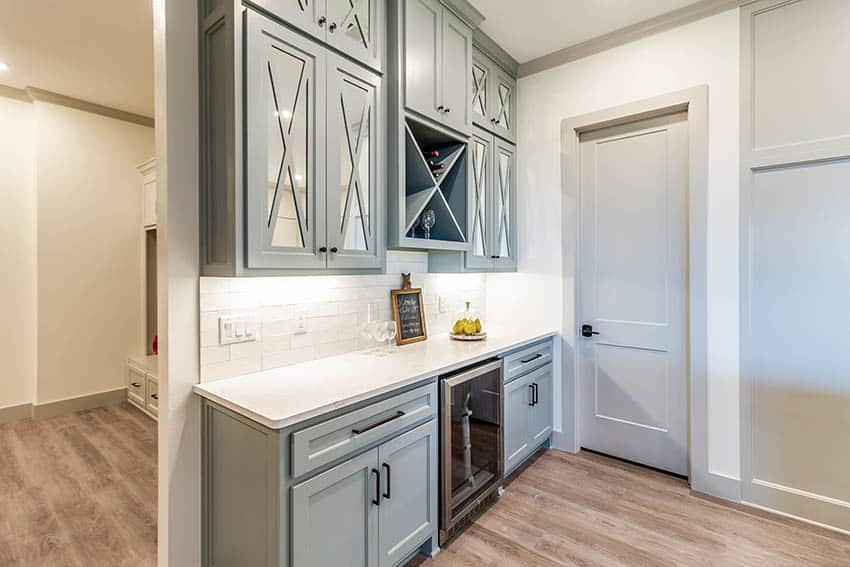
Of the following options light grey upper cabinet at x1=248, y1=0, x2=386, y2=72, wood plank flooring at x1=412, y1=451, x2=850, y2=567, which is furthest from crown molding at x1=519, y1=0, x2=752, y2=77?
wood plank flooring at x1=412, y1=451, x2=850, y2=567

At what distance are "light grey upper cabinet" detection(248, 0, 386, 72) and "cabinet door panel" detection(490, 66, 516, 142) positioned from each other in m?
Result: 1.17

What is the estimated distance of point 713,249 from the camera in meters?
2.52

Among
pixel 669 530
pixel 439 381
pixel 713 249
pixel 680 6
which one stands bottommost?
pixel 669 530

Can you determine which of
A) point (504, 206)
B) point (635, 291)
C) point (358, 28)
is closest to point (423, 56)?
point (358, 28)

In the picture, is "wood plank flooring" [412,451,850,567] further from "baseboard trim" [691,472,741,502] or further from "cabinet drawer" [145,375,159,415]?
"cabinet drawer" [145,375,159,415]

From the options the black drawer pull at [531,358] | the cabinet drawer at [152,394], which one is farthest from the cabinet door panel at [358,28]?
the cabinet drawer at [152,394]

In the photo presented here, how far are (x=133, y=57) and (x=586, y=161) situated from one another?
3.58 meters

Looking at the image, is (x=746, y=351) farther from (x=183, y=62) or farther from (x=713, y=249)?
(x=183, y=62)

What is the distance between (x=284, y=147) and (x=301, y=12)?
58 cm

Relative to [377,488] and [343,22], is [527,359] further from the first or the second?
[343,22]

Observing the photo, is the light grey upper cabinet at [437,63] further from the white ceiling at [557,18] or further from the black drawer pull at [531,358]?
the black drawer pull at [531,358]

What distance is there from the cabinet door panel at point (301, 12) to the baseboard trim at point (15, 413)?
4436 millimetres

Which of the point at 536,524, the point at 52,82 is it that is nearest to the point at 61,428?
the point at 52,82

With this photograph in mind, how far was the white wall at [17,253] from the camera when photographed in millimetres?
3762
